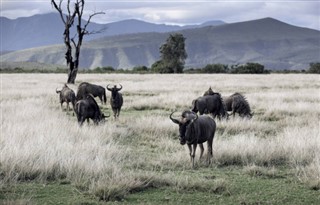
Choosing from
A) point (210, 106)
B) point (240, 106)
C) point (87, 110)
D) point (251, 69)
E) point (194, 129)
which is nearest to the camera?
point (194, 129)

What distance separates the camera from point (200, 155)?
1038 centimetres

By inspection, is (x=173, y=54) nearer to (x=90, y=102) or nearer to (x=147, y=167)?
(x=90, y=102)

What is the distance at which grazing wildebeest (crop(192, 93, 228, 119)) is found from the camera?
55.0ft

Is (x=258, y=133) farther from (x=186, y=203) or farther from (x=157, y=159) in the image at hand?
(x=186, y=203)

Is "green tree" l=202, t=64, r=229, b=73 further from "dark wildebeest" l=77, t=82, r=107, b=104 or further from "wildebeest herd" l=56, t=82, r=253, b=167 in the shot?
"wildebeest herd" l=56, t=82, r=253, b=167

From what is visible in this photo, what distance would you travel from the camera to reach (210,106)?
55.6 feet

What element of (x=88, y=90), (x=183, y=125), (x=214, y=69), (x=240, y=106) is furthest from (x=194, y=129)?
(x=214, y=69)

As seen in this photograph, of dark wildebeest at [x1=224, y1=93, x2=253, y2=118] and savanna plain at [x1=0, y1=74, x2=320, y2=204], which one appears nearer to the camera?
savanna plain at [x1=0, y1=74, x2=320, y2=204]

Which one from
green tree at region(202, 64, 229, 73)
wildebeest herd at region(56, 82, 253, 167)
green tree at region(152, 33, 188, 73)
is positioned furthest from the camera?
green tree at region(152, 33, 188, 73)

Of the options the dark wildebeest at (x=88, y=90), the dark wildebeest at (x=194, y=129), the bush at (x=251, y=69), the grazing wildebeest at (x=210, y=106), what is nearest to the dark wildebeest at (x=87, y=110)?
the grazing wildebeest at (x=210, y=106)

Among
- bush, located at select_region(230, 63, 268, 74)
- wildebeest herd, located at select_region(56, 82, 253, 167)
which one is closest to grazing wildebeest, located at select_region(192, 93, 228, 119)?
wildebeest herd, located at select_region(56, 82, 253, 167)

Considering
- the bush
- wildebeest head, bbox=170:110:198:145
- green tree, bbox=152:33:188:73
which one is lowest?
the bush

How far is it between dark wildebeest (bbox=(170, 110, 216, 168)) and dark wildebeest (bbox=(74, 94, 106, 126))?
538 cm

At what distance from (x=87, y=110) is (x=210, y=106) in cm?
458
